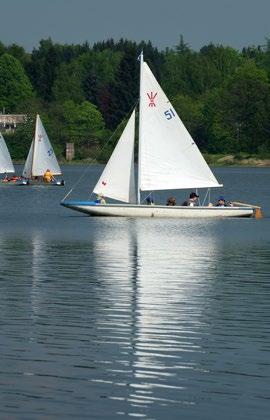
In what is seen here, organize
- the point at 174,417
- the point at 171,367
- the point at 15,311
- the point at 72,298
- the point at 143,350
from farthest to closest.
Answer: the point at 72,298 < the point at 15,311 < the point at 143,350 < the point at 171,367 < the point at 174,417

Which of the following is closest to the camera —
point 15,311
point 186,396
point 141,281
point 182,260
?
point 186,396

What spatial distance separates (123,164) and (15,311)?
136 ft

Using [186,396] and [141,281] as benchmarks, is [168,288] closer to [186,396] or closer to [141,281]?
[141,281]

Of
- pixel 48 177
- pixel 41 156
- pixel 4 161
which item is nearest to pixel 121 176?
pixel 48 177

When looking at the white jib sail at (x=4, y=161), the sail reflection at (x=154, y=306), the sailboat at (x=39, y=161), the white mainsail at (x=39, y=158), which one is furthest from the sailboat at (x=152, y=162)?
the white jib sail at (x=4, y=161)

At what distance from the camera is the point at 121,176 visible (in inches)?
3012

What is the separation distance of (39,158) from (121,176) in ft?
182

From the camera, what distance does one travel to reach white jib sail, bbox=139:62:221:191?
255ft

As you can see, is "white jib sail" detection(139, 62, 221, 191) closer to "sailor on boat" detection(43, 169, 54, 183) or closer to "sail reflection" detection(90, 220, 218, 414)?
"sail reflection" detection(90, 220, 218, 414)

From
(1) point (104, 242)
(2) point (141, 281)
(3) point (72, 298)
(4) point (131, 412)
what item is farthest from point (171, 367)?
(1) point (104, 242)

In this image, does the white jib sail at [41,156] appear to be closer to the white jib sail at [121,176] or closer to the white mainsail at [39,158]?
the white mainsail at [39,158]

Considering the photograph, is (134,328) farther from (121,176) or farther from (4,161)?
(4,161)

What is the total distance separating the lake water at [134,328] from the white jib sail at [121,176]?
43.7 ft

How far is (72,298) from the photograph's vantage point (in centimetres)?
3906
